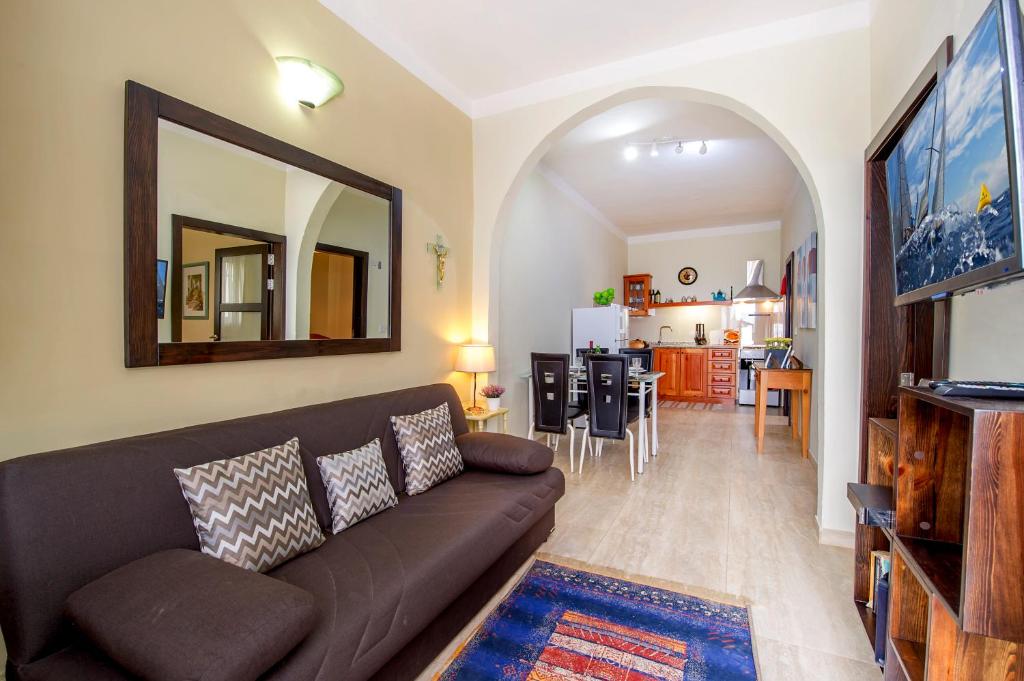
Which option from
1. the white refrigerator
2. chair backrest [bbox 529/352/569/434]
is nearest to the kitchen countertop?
the white refrigerator

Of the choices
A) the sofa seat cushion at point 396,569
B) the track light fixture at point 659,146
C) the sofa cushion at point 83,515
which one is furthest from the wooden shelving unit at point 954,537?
the track light fixture at point 659,146

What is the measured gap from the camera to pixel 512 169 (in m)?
3.45

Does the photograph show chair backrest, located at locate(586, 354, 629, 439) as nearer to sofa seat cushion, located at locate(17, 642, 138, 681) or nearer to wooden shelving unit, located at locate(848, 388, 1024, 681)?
wooden shelving unit, located at locate(848, 388, 1024, 681)

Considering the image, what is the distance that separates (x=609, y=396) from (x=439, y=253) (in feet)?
5.81

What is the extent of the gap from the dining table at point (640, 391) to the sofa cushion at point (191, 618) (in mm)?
3078

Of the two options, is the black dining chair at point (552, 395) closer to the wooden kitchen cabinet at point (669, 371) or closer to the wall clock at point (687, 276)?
the wooden kitchen cabinet at point (669, 371)

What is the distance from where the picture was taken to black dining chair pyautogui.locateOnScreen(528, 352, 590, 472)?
3.89 m

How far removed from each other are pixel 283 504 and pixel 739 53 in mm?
3333

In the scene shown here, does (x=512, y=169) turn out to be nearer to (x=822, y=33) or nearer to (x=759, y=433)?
(x=822, y=33)

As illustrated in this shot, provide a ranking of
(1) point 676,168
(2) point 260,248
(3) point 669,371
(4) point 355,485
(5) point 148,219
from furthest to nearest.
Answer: (3) point 669,371, (1) point 676,168, (2) point 260,248, (4) point 355,485, (5) point 148,219

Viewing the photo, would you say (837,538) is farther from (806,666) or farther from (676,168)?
(676,168)

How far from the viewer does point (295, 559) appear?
1545 mm

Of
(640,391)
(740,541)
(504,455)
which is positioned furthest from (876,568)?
(640,391)

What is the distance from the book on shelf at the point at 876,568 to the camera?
1.58m
